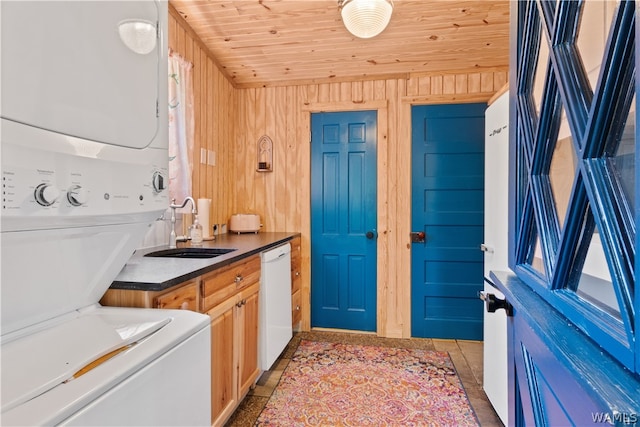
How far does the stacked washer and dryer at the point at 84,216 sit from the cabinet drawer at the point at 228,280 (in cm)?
43

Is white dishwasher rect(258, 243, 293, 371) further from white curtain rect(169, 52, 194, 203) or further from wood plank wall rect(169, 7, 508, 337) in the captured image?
white curtain rect(169, 52, 194, 203)

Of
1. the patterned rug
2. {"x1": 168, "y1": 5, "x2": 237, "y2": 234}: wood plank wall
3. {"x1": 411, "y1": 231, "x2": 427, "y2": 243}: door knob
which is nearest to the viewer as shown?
the patterned rug

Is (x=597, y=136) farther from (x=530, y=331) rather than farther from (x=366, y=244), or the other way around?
(x=366, y=244)

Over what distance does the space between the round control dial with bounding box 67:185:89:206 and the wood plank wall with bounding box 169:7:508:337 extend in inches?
71.3

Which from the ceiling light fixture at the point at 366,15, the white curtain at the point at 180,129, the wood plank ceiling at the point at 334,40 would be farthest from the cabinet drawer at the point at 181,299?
the wood plank ceiling at the point at 334,40

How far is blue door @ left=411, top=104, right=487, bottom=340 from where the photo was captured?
291 cm

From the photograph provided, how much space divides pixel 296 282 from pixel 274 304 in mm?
698

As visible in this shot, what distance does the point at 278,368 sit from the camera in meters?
2.42

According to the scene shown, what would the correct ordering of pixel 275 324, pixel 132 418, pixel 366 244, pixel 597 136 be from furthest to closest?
pixel 366 244 < pixel 275 324 < pixel 132 418 < pixel 597 136

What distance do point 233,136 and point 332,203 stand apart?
3.91ft

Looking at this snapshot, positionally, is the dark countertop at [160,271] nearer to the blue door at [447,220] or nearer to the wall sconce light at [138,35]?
the wall sconce light at [138,35]

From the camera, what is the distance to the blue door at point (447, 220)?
291cm

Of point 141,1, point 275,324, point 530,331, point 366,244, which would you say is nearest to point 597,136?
point 530,331

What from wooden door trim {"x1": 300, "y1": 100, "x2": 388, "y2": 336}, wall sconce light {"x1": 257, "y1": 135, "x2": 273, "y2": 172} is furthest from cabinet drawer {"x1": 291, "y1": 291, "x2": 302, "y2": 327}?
wall sconce light {"x1": 257, "y1": 135, "x2": 273, "y2": 172}
